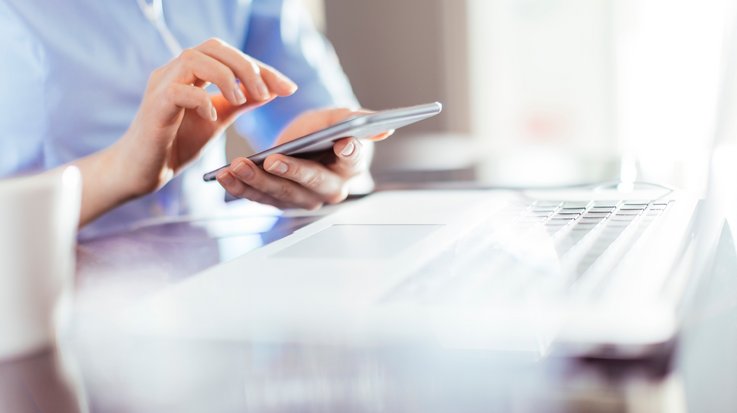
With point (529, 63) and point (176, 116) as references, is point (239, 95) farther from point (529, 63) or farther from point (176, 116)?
point (529, 63)

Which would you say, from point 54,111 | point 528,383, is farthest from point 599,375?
point 54,111

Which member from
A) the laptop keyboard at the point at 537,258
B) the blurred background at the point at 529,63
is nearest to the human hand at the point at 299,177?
the laptop keyboard at the point at 537,258

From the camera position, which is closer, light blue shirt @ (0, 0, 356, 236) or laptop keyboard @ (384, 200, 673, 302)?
laptop keyboard @ (384, 200, 673, 302)

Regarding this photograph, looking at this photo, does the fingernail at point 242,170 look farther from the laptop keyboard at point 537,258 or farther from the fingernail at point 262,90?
the laptop keyboard at point 537,258

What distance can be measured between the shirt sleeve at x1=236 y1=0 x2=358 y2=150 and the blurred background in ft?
4.27

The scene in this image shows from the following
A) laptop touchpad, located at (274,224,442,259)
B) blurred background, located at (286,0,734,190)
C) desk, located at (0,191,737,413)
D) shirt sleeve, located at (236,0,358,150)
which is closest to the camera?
desk, located at (0,191,737,413)

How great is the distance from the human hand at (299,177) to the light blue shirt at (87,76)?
0.15m

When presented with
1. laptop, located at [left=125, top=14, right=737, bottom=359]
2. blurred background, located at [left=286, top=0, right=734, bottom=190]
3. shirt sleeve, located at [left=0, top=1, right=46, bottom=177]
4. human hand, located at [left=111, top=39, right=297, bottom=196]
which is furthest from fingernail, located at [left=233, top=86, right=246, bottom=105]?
blurred background, located at [left=286, top=0, right=734, bottom=190]

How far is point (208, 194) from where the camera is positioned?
789 mm

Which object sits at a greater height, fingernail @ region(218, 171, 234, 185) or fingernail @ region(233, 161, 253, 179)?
fingernail @ region(233, 161, 253, 179)

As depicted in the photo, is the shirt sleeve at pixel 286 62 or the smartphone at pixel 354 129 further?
the shirt sleeve at pixel 286 62

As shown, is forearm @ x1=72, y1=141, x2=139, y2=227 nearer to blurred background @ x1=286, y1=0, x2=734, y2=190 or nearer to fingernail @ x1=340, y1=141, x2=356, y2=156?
fingernail @ x1=340, y1=141, x2=356, y2=156

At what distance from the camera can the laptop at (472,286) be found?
0.88ft

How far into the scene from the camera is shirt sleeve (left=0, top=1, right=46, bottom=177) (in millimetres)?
631
